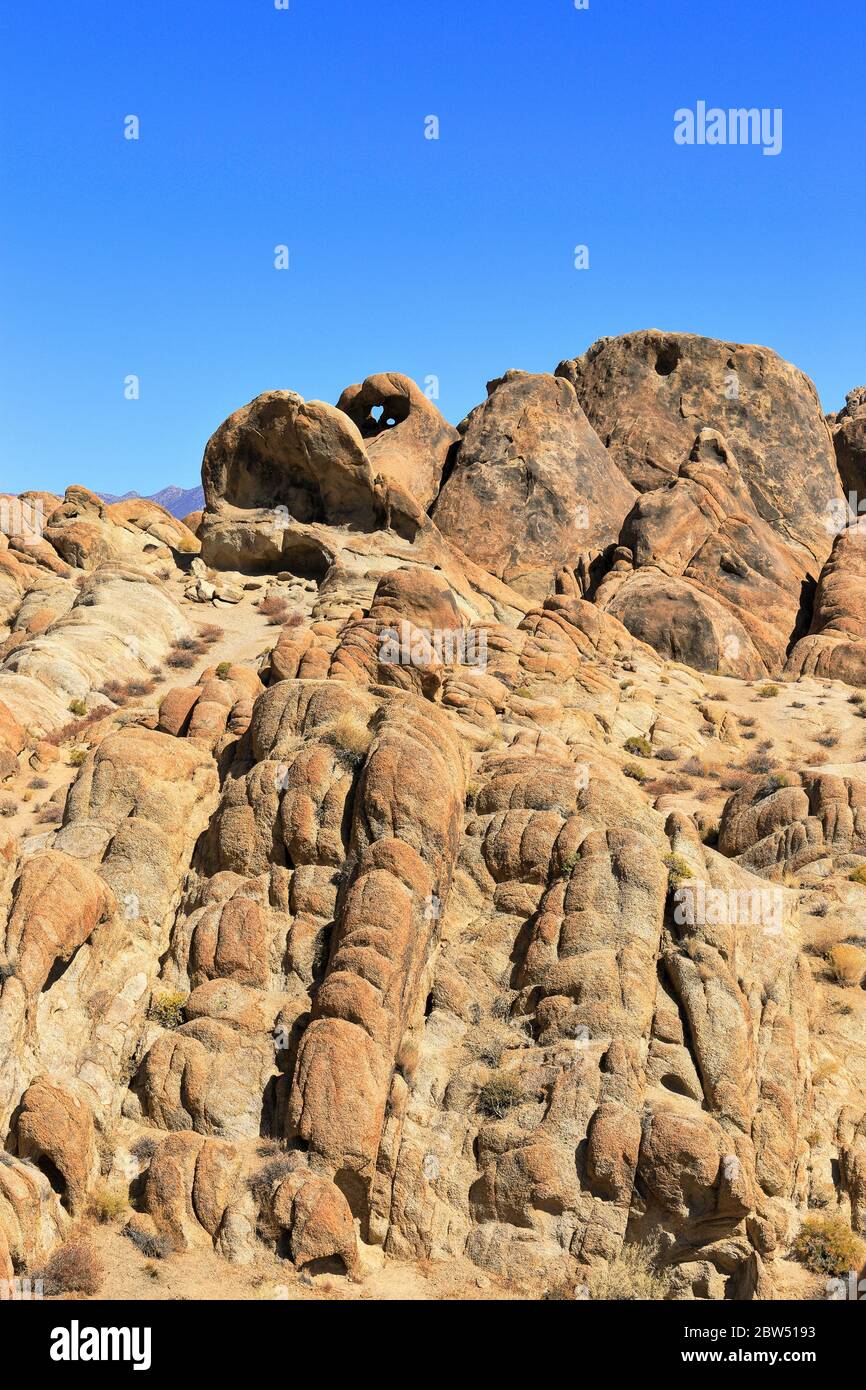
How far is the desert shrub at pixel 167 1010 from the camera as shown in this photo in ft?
71.5

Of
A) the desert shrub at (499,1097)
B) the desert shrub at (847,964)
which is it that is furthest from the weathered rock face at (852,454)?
the desert shrub at (499,1097)

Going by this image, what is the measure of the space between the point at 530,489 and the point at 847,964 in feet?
124

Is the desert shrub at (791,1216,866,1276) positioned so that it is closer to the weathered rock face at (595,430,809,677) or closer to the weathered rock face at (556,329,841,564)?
the weathered rock face at (595,430,809,677)

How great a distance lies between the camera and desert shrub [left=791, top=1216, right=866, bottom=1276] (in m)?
19.7

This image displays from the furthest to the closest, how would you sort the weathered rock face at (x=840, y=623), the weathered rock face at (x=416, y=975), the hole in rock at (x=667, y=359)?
the hole in rock at (x=667, y=359), the weathered rock face at (x=840, y=623), the weathered rock face at (x=416, y=975)

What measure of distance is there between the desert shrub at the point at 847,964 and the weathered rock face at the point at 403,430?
39768mm

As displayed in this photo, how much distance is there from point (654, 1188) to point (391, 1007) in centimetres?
510

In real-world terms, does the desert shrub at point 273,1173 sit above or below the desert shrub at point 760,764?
below

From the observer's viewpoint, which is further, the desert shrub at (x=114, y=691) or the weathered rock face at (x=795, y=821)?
the desert shrub at (x=114, y=691)

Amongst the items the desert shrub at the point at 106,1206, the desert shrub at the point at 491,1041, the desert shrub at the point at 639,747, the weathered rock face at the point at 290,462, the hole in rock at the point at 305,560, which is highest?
the weathered rock face at the point at 290,462

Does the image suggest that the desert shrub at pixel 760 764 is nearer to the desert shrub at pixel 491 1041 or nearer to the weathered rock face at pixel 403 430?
the desert shrub at pixel 491 1041

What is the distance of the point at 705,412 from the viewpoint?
2562 inches

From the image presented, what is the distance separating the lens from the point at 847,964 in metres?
24.4

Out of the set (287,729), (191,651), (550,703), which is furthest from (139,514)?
(287,729)
